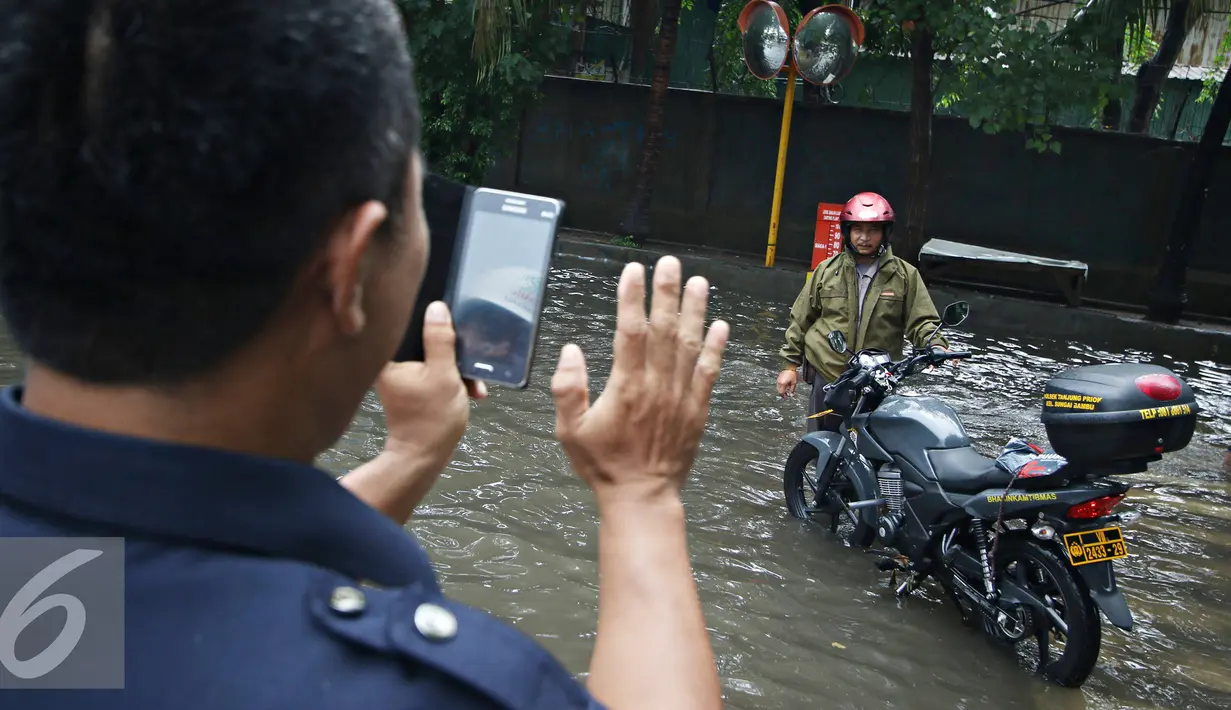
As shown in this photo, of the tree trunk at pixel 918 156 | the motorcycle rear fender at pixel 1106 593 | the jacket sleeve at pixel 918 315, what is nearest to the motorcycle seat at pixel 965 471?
the motorcycle rear fender at pixel 1106 593

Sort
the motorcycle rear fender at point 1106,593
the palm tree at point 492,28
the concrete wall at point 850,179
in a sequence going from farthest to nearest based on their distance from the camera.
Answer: the concrete wall at point 850,179 → the palm tree at point 492,28 → the motorcycle rear fender at point 1106,593

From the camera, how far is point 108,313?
→ 83cm

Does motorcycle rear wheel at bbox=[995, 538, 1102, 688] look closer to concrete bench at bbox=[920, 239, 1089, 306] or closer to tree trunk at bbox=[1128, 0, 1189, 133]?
concrete bench at bbox=[920, 239, 1089, 306]

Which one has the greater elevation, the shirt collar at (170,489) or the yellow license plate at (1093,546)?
the shirt collar at (170,489)

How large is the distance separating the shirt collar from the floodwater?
141 inches

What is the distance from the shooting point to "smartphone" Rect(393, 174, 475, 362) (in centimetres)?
147

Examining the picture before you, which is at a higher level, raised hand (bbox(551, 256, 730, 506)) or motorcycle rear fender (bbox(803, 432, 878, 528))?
raised hand (bbox(551, 256, 730, 506))

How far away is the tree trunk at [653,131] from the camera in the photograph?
14.8m

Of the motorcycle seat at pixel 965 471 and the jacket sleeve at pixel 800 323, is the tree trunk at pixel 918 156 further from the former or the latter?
the motorcycle seat at pixel 965 471

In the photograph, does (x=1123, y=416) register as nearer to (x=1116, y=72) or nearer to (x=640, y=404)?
(x=640, y=404)

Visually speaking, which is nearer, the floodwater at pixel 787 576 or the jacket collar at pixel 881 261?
the floodwater at pixel 787 576

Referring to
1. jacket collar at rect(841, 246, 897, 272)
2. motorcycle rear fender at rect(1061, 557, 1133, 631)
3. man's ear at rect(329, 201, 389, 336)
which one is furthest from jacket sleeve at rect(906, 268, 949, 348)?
man's ear at rect(329, 201, 389, 336)

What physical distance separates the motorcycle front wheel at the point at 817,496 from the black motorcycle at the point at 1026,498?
0.23 meters

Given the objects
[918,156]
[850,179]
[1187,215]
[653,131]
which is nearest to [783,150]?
[918,156]
